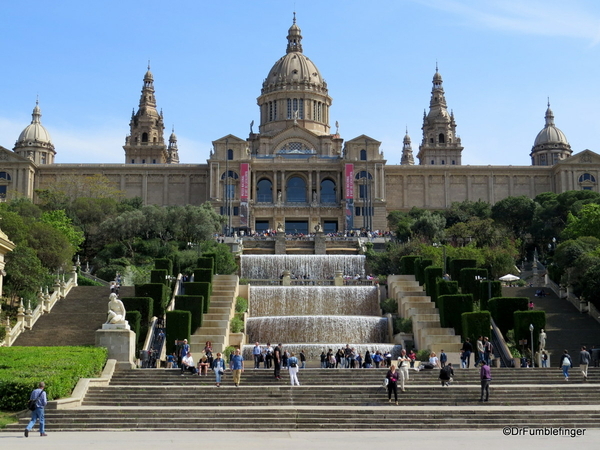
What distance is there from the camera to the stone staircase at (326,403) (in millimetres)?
23938

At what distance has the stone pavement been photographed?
2025 centimetres

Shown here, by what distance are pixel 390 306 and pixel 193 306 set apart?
465 inches

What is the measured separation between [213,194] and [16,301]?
167 feet

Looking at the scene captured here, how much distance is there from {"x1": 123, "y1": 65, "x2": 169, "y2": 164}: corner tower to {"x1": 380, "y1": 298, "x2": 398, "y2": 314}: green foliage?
78.1 metres

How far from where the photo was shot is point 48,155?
12644 cm

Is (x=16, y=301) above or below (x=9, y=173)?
below

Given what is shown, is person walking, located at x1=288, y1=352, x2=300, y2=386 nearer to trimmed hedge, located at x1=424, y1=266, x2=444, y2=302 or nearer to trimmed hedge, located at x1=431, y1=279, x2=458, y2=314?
trimmed hedge, located at x1=431, y1=279, x2=458, y2=314

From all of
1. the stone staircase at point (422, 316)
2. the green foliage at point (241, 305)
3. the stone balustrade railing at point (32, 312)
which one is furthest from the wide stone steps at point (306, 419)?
the green foliage at point (241, 305)

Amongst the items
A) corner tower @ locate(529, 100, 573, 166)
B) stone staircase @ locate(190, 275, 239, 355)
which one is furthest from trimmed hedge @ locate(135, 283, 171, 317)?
corner tower @ locate(529, 100, 573, 166)

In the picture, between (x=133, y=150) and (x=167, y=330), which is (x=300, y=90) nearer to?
(x=133, y=150)

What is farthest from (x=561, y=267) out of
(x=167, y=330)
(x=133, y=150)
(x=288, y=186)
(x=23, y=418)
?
(x=133, y=150)

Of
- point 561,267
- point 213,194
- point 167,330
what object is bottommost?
point 167,330

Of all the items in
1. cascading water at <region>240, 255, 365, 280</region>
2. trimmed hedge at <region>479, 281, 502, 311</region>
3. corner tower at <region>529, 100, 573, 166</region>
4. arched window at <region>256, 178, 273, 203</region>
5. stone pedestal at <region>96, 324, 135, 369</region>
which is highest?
corner tower at <region>529, 100, 573, 166</region>

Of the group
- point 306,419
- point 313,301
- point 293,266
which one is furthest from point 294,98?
point 306,419
